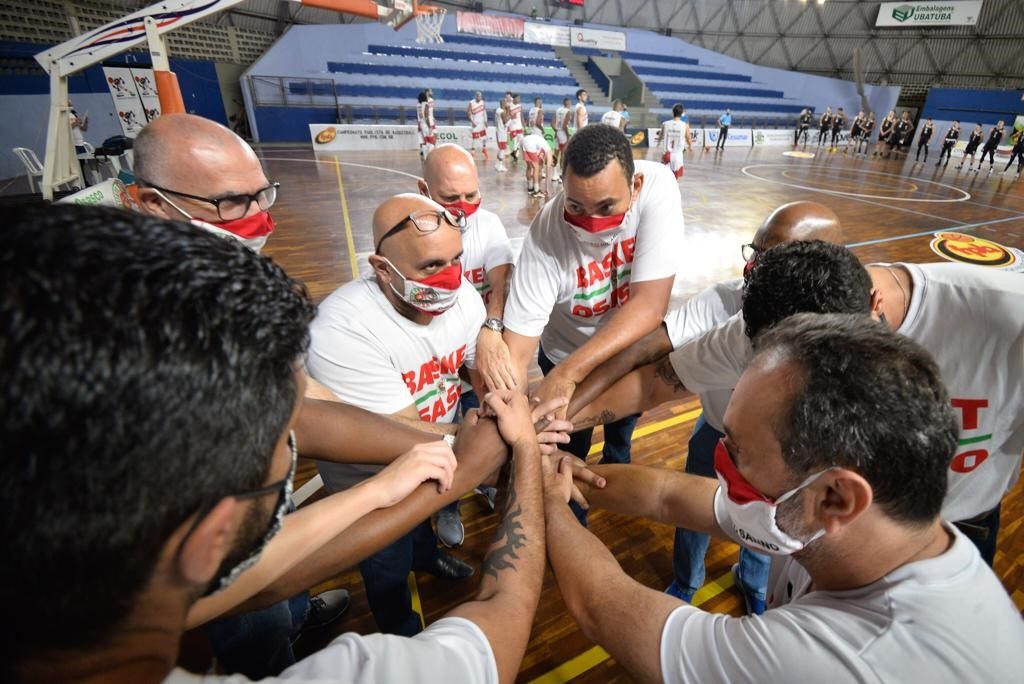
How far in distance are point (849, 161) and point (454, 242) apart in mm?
22019

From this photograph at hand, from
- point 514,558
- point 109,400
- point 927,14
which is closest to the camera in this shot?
point 109,400

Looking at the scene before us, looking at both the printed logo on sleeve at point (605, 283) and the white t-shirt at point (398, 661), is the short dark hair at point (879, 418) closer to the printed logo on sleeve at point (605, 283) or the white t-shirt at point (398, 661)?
the white t-shirt at point (398, 661)

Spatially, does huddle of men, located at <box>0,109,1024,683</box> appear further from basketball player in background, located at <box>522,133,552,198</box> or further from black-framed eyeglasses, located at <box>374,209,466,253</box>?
basketball player in background, located at <box>522,133,552,198</box>

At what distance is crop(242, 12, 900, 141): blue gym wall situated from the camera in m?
17.2

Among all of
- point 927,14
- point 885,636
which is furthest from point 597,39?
point 885,636

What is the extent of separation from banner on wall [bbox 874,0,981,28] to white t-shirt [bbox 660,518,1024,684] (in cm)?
3355

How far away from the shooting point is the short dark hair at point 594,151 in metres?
2.21

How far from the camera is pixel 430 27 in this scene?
71.7 ft

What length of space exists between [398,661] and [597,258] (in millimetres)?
2089

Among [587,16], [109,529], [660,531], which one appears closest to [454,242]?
[109,529]

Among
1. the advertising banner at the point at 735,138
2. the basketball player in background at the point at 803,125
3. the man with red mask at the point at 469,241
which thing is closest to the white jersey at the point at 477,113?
the advertising banner at the point at 735,138

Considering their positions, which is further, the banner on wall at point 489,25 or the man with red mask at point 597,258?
the banner on wall at point 489,25

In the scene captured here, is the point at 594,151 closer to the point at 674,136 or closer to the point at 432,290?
the point at 432,290

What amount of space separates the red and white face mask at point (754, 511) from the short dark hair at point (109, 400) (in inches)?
43.5
